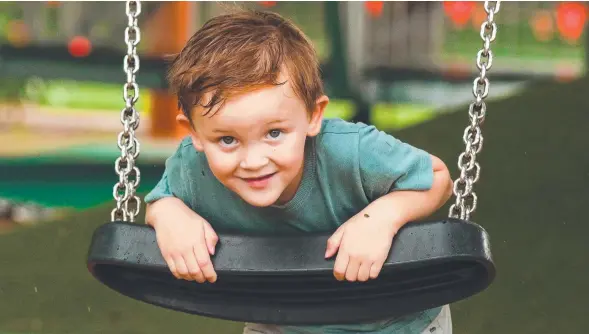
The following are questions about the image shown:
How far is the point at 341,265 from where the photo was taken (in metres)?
1.41

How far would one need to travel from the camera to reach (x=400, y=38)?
9844 millimetres

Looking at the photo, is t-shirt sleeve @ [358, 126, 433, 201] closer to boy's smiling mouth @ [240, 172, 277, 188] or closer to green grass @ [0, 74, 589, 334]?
boy's smiling mouth @ [240, 172, 277, 188]

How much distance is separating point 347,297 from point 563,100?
125 inches

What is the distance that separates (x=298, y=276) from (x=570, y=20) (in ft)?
41.9

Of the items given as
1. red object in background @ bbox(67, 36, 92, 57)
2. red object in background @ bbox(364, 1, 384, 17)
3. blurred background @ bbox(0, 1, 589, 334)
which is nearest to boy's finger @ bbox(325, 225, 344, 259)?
blurred background @ bbox(0, 1, 589, 334)

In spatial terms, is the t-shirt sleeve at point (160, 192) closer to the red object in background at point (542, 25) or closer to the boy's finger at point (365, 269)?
the boy's finger at point (365, 269)

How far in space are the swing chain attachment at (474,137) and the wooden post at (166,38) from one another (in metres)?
7.27

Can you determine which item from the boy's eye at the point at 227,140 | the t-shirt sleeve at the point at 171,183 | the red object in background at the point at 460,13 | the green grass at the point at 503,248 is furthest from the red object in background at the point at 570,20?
the boy's eye at the point at 227,140

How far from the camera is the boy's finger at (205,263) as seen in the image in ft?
4.78

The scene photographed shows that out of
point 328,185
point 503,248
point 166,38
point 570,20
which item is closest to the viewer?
point 328,185

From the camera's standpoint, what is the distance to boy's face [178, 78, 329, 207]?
1.34m

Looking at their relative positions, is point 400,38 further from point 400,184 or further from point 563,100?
point 400,184

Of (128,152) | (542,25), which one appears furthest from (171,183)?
(542,25)

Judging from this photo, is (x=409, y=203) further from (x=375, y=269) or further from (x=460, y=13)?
(x=460, y=13)
